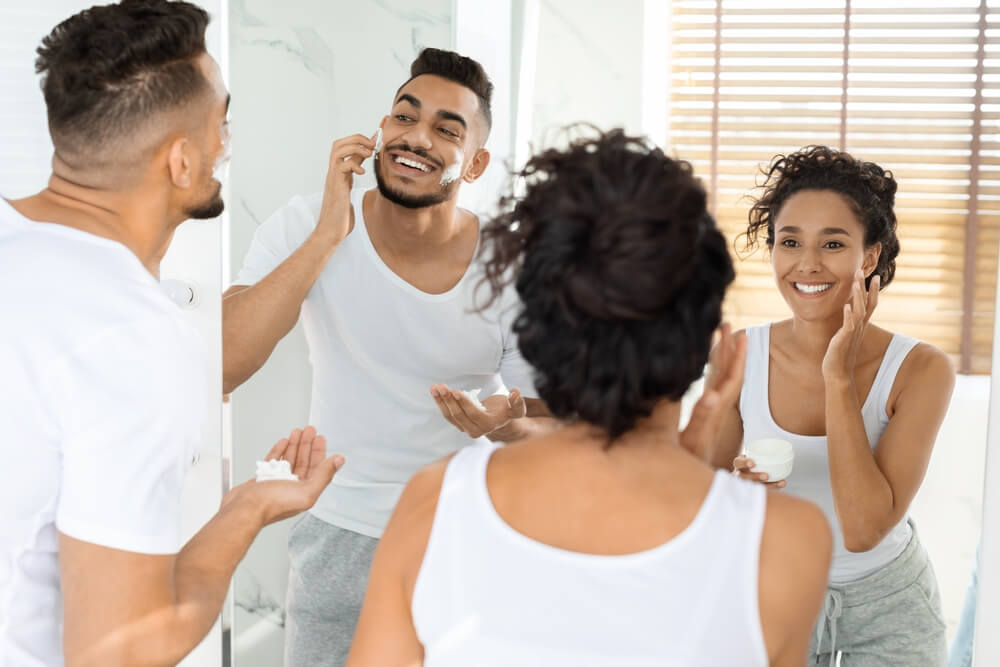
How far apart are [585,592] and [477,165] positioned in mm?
775

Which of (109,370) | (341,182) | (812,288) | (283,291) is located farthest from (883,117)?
(109,370)

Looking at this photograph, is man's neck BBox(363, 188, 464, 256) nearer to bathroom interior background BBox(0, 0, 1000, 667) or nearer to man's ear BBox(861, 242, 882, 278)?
bathroom interior background BBox(0, 0, 1000, 667)

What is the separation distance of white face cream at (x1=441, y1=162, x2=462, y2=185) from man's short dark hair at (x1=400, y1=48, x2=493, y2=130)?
82mm

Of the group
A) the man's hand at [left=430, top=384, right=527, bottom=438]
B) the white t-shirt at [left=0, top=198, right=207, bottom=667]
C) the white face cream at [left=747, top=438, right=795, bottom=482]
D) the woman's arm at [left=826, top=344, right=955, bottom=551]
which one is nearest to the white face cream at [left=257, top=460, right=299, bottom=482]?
the white t-shirt at [left=0, top=198, right=207, bottom=667]

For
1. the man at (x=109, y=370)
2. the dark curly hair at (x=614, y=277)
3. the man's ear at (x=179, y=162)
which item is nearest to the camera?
the dark curly hair at (x=614, y=277)

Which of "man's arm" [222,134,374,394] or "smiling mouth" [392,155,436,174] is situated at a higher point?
"smiling mouth" [392,155,436,174]

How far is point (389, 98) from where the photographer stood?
1.18 meters

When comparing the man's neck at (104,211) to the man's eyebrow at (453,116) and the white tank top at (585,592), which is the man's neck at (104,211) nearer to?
the white tank top at (585,592)

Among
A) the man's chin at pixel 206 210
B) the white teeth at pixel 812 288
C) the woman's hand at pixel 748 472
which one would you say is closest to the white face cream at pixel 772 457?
the woman's hand at pixel 748 472

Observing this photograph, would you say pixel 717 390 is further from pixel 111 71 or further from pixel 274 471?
pixel 111 71

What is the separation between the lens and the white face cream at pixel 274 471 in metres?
0.87

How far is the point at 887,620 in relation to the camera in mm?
1166

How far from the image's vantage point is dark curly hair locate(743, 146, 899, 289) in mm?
1209

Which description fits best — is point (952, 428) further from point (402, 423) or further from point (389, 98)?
point (389, 98)
